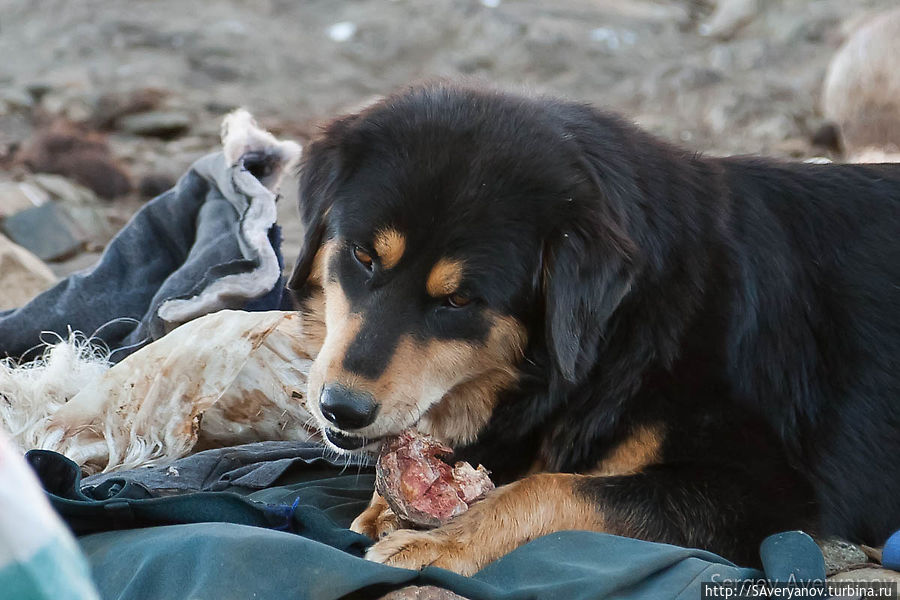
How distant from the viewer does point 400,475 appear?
9.45 ft

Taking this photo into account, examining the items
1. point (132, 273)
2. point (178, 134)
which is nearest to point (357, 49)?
point (178, 134)

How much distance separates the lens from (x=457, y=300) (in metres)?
2.68

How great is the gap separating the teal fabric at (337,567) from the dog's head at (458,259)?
40 centimetres

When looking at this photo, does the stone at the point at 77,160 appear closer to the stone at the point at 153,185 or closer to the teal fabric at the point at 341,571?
the stone at the point at 153,185

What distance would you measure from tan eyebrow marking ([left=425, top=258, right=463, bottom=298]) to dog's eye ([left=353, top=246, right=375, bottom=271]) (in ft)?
0.63

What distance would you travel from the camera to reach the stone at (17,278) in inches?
229

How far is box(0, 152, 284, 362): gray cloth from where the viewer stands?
4.25 m

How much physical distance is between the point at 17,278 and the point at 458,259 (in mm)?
4197

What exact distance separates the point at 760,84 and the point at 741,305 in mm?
12375

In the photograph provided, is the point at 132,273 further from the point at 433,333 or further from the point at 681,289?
the point at 681,289

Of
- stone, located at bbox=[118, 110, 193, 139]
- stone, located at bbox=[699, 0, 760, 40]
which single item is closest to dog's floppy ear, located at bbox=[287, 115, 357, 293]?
stone, located at bbox=[118, 110, 193, 139]

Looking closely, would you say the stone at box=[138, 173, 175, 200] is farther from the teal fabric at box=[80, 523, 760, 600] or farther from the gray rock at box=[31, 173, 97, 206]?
the teal fabric at box=[80, 523, 760, 600]

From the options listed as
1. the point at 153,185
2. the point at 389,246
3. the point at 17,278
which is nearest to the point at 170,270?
the point at 17,278

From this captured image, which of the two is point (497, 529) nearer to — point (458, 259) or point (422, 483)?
point (422, 483)
